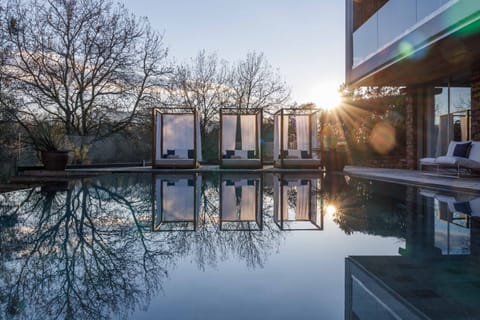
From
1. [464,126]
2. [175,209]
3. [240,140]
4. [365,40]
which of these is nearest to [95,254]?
[175,209]

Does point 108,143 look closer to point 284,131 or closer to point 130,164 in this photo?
point 130,164

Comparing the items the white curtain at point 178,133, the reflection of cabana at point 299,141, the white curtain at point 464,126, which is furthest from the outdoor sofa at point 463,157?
the white curtain at point 178,133

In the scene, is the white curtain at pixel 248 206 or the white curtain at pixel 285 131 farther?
the white curtain at pixel 285 131

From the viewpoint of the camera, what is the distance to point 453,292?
1.70 metres

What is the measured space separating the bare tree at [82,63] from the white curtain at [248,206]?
10.2 meters

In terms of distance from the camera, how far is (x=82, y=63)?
1391cm

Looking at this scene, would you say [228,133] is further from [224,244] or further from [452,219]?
[224,244]

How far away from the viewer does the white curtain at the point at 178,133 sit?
12547mm

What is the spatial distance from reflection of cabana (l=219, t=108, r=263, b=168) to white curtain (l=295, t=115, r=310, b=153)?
141 centimetres

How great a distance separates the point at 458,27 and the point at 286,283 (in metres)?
5.84

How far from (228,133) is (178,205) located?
781cm

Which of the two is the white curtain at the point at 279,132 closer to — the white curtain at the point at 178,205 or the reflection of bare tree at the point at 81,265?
the white curtain at the point at 178,205

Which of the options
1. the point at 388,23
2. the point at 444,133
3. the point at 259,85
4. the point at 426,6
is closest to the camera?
the point at 426,6

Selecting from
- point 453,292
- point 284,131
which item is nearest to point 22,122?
point 284,131
